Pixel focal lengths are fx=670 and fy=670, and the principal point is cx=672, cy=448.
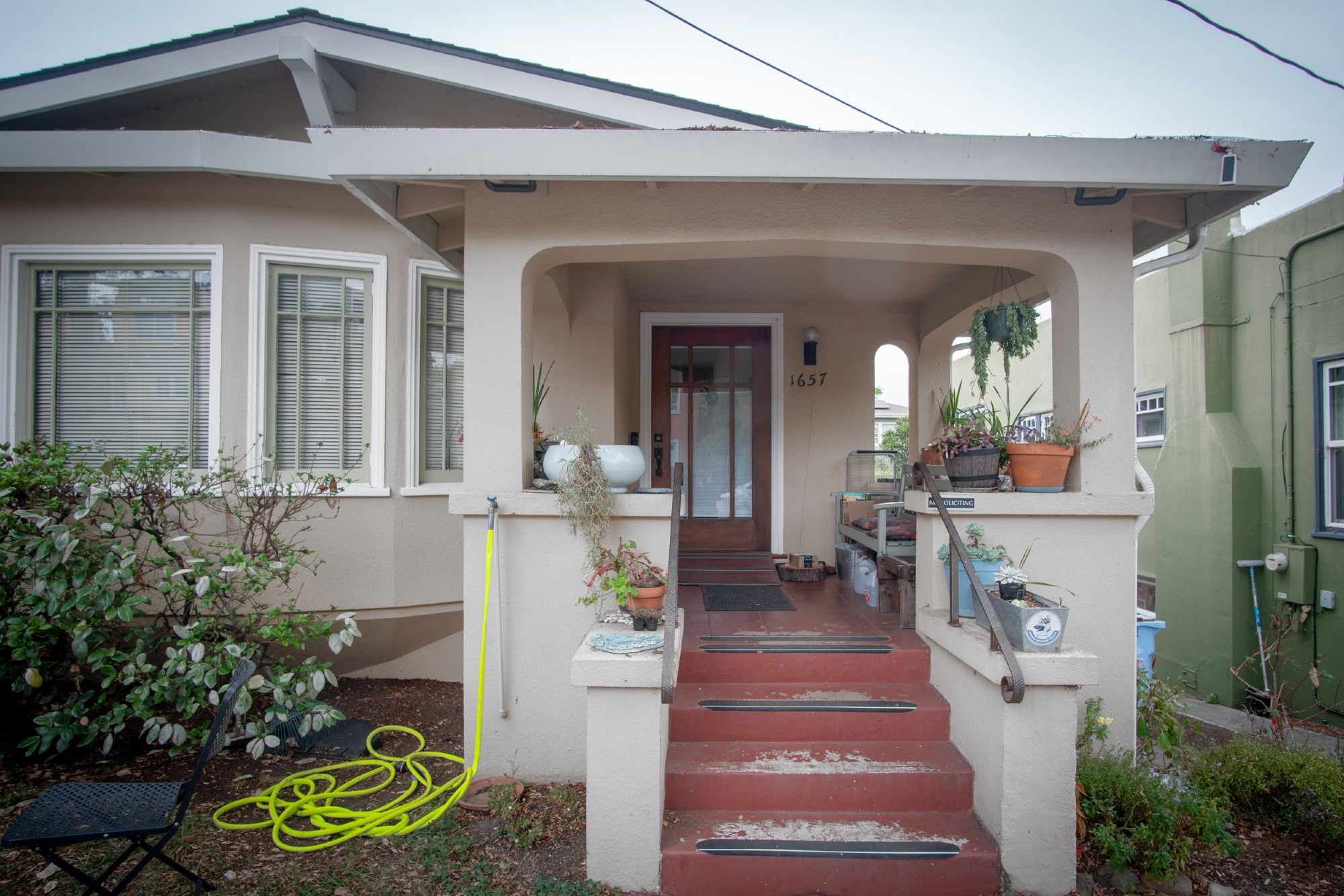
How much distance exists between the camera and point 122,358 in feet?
13.8

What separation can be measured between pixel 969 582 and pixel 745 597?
1.61 metres

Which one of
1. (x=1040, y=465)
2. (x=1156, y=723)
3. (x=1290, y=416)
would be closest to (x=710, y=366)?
(x=1040, y=465)

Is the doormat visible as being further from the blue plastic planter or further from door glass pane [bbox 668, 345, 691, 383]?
door glass pane [bbox 668, 345, 691, 383]

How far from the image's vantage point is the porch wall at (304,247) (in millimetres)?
4152

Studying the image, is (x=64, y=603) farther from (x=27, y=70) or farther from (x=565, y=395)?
(x=27, y=70)

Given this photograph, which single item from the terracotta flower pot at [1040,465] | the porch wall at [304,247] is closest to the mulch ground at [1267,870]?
the terracotta flower pot at [1040,465]

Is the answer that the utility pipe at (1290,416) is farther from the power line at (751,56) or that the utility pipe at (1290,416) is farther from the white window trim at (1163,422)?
the power line at (751,56)

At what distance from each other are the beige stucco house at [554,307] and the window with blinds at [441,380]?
2cm

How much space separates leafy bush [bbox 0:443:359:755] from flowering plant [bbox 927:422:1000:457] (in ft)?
→ 10.7

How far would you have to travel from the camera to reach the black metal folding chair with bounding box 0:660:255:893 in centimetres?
213

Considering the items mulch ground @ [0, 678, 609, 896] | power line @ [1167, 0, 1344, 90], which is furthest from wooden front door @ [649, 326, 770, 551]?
power line @ [1167, 0, 1344, 90]

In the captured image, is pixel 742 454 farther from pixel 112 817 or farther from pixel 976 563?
pixel 112 817

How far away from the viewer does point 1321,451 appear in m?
6.38

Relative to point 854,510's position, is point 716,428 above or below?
above
